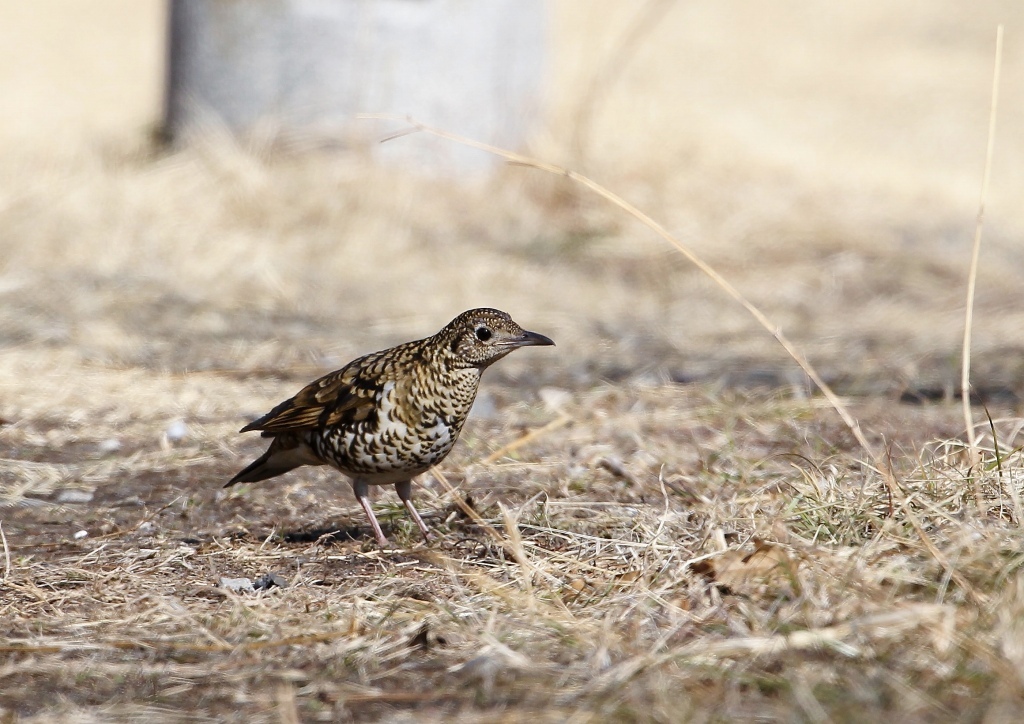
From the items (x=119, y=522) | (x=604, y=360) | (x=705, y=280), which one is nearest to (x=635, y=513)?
(x=119, y=522)

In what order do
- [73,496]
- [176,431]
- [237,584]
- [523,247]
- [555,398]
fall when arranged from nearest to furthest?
[237,584]
[73,496]
[176,431]
[555,398]
[523,247]

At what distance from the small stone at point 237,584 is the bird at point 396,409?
55 cm

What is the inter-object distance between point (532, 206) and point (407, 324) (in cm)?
260

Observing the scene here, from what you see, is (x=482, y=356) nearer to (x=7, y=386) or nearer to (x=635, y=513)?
(x=635, y=513)

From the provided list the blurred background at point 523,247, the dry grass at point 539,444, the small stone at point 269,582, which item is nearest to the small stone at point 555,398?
the dry grass at point 539,444

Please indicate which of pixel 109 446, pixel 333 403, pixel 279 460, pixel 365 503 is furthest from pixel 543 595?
pixel 109 446

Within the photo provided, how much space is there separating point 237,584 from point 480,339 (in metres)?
1.13

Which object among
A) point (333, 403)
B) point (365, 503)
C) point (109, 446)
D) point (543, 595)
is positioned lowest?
point (109, 446)

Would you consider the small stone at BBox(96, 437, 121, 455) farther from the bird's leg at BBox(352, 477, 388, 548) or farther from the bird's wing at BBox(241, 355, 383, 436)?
the bird's leg at BBox(352, 477, 388, 548)

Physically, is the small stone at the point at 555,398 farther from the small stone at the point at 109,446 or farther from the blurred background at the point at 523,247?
the small stone at the point at 109,446

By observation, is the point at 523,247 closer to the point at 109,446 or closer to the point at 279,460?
the point at 109,446

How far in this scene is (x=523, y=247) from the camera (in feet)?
31.4

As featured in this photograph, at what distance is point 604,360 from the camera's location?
23.6 ft

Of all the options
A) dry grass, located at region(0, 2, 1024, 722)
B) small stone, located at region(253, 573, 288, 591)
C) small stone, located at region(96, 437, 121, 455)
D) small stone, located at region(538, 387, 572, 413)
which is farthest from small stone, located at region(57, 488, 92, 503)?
small stone, located at region(538, 387, 572, 413)
